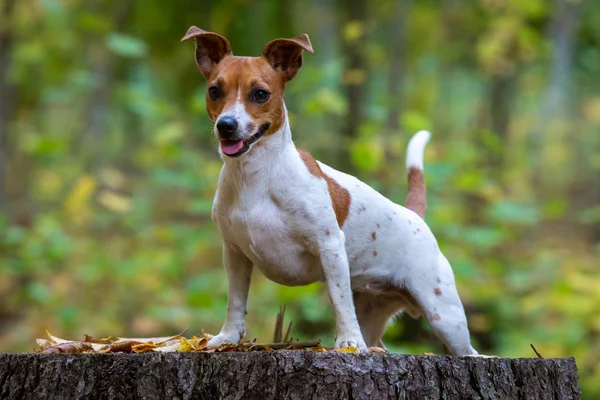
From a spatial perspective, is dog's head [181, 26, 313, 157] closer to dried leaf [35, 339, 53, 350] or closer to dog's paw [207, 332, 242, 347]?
dog's paw [207, 332, 242, 347]

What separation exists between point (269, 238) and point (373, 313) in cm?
108

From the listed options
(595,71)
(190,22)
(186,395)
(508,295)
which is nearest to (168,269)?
(190,22)

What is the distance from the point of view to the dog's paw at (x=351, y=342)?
3.25 m

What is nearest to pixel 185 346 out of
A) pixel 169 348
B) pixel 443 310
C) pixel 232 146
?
pixel 169 348

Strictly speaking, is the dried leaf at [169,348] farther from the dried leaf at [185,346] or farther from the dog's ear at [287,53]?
the dog's ear at [287,53]

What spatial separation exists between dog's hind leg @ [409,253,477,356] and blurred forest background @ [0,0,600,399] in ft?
11.2

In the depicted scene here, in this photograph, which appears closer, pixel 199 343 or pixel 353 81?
pixel 199 343

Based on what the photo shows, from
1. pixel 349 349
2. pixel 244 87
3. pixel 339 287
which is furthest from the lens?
pixel 339 287

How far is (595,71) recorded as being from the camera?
16.4 m

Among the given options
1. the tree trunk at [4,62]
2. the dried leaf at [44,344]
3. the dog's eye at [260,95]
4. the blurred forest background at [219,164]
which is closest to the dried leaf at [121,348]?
the dried leaf at [44,344]

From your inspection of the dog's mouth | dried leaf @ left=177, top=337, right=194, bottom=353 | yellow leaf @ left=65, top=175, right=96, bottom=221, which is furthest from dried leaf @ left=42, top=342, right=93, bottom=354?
yellow leaf @ left=65, top=175, right=96, bottom=221

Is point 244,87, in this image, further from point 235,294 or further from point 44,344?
point 44,344

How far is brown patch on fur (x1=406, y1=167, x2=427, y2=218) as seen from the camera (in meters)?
4.45

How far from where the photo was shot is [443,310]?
3881 millimetres
